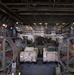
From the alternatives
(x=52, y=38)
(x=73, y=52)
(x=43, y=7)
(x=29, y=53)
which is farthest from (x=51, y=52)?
(x=52, y=38)

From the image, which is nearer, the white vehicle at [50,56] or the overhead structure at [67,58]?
the overhead structure at [67,58]

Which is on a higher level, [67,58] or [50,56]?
[67,58]

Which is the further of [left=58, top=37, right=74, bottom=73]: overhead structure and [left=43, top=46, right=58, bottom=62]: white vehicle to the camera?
[left=43, top=46, right=58, bottom=62]: white vehicle

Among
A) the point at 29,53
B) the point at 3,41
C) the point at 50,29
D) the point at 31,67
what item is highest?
the point at 50,29

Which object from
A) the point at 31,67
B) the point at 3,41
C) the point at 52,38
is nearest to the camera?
the point at 3,41

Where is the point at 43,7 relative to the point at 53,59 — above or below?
above

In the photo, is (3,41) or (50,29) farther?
(50,29)

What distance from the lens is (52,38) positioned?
27.0 m

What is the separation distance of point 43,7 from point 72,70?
4.64 meters

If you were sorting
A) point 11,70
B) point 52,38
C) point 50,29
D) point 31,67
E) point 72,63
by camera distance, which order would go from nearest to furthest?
point 11,70
point 72,63
point 31,67
point 52,38
point 50,29

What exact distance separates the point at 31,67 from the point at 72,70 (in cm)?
333

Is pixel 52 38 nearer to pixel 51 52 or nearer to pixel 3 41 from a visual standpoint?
pixel 51 52

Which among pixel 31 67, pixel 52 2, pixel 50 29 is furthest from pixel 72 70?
pixel 50 29

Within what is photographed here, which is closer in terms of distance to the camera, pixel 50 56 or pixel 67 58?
pixel 67 58
